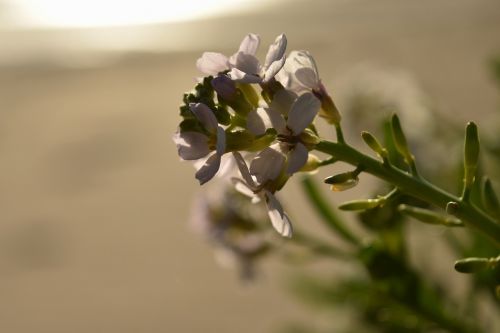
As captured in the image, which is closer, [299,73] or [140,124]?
[299,73]

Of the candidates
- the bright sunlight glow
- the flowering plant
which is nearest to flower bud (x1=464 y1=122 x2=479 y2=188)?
the flowering plant

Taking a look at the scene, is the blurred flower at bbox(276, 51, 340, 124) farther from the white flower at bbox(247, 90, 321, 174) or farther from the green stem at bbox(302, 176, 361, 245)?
the green stem at bbox(302, 176, 361, 245)

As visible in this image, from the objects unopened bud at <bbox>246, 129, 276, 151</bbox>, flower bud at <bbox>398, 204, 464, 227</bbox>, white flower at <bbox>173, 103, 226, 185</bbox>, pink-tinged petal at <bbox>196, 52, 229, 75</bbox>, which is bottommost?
flower bud at <bbox>398, 204, 464, 227</bbox>

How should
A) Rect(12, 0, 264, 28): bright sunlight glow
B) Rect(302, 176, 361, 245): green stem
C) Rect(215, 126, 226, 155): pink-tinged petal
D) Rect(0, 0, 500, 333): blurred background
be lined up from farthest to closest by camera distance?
1. Rect(12, 0, 264, 28): bright sunlight glow
2. Rect(0, 0, 500, 333): blurred background
3. Rect(302, 176, 361, 245): green stem
4. Rect(215, 126, 226, 155): pink-tinged petal

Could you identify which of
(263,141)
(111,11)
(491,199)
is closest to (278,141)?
(263,141)

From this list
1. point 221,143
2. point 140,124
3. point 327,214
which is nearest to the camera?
point 221,143

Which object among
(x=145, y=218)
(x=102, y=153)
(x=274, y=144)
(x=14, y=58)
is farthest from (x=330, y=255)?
(x=14, y=58)

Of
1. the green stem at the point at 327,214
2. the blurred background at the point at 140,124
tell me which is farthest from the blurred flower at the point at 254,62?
the blurred background at the point at 140,124

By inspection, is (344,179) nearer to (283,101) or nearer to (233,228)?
(283,101)
